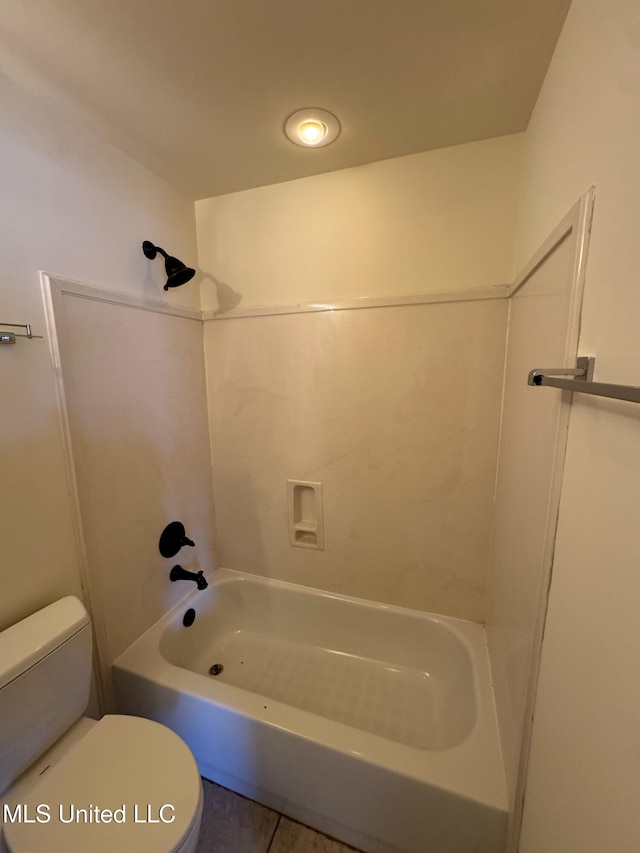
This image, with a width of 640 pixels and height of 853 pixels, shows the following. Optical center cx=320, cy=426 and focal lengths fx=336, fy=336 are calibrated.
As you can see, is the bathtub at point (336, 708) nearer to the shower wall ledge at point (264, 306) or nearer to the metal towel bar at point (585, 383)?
the metal towel bar at point (585, 383)

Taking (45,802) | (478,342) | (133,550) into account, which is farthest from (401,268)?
(45,802)

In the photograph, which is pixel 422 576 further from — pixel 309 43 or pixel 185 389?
pixel 309 43

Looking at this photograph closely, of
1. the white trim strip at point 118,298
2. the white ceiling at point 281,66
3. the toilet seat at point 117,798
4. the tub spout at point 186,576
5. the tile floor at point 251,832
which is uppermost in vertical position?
the white ceiling at point 281,66

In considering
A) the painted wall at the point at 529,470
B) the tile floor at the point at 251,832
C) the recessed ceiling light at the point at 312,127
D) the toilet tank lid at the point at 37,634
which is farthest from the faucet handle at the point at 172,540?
the recessed ceiling light at the point at 312,127

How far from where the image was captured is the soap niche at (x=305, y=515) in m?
1.73

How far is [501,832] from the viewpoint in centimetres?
90

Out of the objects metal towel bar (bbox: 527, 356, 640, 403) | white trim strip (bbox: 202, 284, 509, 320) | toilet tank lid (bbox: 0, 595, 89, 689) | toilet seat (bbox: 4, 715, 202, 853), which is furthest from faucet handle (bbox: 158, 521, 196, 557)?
metal towel bar (bbox: 527, 356, 640, 403)

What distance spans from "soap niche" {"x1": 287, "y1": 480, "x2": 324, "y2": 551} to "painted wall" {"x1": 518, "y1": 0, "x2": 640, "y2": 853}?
1117mm

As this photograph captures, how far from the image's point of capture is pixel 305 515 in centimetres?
180

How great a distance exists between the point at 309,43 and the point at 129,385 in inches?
48.2

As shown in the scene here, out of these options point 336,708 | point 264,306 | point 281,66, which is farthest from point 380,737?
point 281,66

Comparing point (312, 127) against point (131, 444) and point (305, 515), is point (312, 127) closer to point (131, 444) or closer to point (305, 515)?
point (131, 444)

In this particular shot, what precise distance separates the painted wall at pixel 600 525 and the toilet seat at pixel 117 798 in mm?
827

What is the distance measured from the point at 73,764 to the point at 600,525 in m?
1.42
